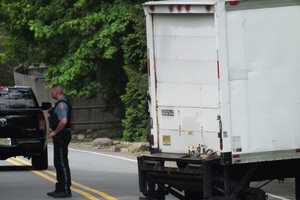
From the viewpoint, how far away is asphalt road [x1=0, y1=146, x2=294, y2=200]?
15.0 metres

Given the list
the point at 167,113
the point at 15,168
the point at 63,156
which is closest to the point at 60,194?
the point at 63,156

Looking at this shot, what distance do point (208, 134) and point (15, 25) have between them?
24.4 m

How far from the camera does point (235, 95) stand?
1103 cm

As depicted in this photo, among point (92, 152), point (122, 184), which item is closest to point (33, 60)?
point (92, 152)

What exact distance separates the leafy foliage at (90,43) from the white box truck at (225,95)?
17.7 meters

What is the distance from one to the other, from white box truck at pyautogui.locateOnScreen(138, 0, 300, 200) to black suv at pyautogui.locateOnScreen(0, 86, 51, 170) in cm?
747

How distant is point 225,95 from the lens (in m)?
11.0

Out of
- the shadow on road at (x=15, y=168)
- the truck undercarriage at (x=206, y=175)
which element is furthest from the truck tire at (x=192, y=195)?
the shadow on road at (x=15, y=168)

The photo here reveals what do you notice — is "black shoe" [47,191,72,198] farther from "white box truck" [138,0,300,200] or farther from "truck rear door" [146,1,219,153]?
"truck rear door" [146,1,219,153]

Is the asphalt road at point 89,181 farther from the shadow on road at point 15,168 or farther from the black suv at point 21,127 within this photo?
the black suv at point 21,127

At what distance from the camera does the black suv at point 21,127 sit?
1912cm

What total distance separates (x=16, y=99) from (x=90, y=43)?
1190 centimetres

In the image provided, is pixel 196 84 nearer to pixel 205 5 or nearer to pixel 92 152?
pixel 205 5

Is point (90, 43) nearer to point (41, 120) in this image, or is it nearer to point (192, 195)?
point (41, 120)
